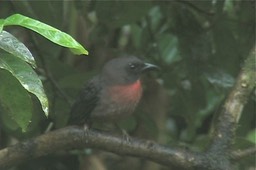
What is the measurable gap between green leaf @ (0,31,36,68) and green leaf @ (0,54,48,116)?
0.14ft

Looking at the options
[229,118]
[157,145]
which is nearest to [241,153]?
[229,118]

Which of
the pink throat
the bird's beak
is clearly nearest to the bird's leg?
the pink throat

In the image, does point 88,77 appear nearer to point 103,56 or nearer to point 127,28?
point 103,56

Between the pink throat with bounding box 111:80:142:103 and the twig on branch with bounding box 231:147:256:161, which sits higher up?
the twig on branch with bounding box 231:147:256:161

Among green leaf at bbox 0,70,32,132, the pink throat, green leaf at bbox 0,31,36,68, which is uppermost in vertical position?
green leaf at bbox 0,31,36,68

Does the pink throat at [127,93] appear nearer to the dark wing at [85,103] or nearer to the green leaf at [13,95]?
the dark wing at [85,103]

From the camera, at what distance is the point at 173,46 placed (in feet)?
14.4

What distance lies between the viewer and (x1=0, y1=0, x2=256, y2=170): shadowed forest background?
3707 millimetres

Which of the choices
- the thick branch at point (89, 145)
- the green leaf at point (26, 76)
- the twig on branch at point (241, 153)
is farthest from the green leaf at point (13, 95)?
the twig on branch at point (241, 153)

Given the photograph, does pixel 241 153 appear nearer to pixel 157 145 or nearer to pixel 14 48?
pixel 157 145

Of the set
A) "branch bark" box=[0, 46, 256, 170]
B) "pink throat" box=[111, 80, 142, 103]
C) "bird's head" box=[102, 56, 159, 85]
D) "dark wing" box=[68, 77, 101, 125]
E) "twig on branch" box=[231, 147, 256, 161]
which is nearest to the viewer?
"branch bark" box=[0, 46, 256, 170]

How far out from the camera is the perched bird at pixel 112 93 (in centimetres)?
378

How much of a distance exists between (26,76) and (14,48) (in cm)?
10

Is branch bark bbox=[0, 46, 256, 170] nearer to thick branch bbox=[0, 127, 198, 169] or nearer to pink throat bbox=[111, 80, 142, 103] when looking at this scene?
thick branch bbox=[0, 127, 198, 169]
